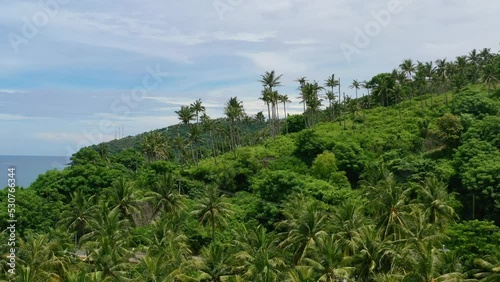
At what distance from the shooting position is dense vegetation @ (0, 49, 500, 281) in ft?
149

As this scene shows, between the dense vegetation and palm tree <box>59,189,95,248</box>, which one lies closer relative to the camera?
the dense vegetation

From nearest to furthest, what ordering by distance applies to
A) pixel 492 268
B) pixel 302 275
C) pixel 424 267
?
pixel 424 267, pixel 302 275, pixel 492 268

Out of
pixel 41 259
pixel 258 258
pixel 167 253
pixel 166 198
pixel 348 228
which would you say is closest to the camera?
pixel 258 258

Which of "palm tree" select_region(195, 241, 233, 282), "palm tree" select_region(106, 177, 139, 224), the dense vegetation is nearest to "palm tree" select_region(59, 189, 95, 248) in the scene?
the dense vegetation

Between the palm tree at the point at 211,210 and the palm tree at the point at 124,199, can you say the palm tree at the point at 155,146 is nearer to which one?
the palm tree at the point at 124,199

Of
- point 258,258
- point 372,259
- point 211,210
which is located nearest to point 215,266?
point 258,258

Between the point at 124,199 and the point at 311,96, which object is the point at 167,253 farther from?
the point at 311,96

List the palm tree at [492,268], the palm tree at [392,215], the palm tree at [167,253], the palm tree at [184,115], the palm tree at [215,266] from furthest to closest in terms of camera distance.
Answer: the palm tree at [184,115] → the palm tree at [392,215] → the palm tree at [215,266] → the palm tree at [167,253] → the palm tree at [492,268]

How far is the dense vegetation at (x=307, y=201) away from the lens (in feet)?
149

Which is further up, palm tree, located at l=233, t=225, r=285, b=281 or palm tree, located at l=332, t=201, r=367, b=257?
palm tree, located at l=332, t=201, r=367, b=257

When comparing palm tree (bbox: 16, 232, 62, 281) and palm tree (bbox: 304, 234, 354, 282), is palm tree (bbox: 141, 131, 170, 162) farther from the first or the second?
palm tree (bbox: 304, 234, 354, 282)

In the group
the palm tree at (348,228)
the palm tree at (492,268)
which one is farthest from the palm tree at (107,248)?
the palm tree at (492,268)

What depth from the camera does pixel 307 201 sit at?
6931cm

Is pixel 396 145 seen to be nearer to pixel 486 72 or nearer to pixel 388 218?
pixel 486 72
